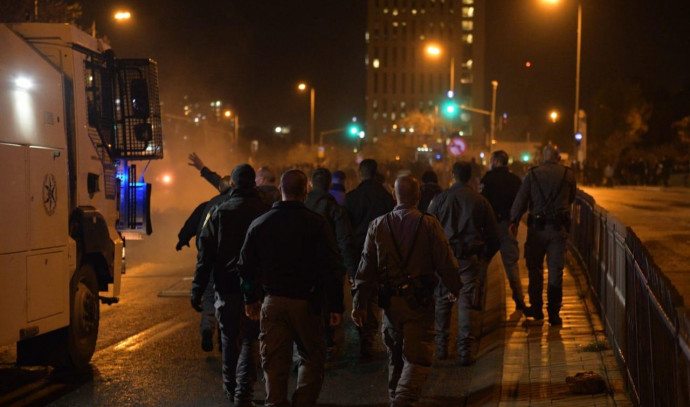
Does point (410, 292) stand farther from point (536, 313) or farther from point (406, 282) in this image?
point (536, 313)

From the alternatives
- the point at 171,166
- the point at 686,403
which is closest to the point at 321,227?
the point at 686,403

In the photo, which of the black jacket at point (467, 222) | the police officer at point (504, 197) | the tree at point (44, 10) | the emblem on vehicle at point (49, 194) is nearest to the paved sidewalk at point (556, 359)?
the police officer at point (504, 197)

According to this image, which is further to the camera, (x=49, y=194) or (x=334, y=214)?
(x=334, y=214)

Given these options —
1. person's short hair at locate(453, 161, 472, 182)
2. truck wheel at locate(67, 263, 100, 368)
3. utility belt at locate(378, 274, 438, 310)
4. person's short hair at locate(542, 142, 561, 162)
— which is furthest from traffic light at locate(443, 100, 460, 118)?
utility belt at locate(378, 274, 438, 310)

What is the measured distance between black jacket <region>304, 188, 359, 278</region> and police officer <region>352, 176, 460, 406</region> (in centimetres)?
187

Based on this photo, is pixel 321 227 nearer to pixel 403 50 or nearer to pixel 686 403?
pixel 686 403

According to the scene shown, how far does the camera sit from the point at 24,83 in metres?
7.38

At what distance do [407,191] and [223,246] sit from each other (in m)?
1.44

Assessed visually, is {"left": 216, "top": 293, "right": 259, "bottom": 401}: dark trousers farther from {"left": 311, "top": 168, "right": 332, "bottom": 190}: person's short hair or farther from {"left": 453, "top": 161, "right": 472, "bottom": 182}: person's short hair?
{"left": 453, "top": 161, "right": 472, "bottom": 182}: person's short hair

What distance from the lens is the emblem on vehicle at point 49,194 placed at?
24.9ft

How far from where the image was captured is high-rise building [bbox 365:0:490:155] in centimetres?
16675

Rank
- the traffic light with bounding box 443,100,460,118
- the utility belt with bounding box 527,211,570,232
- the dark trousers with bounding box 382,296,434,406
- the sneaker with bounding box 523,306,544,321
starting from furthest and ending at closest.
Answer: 1. the traffic light with bounding box 443,100,460,118
2. the sneaker with bounding box 523,306,544,321
3. the utility belt with bounding box 527,211,570,232
4. the dark trousers with bounding box 382,296,434,406

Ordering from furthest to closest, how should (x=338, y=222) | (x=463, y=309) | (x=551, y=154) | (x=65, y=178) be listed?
(x=551, y=154)
(x=463, y=309)
(x=338, y=222)
(x=65, y=178)

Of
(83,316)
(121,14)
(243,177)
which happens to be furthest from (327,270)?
(121,14)
